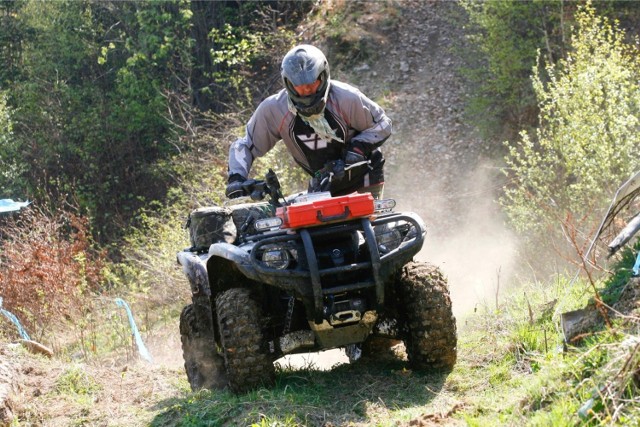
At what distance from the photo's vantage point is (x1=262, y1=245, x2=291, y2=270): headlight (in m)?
6.18

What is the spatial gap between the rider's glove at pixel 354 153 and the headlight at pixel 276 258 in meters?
1.11

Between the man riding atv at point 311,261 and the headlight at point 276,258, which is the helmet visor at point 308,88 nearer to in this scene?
the man riding atv at point 311,261

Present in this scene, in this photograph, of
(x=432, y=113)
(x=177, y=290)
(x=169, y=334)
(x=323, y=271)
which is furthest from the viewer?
(x=432, y=113)

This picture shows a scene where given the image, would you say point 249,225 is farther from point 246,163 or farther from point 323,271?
point 323,271

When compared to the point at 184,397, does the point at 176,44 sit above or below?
above

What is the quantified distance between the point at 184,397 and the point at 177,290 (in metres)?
7.75

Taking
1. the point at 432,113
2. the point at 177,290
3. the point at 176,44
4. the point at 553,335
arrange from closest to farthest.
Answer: the point at 553,335 → the point at 177,290 → the point at 432,113 → the point at 176,44

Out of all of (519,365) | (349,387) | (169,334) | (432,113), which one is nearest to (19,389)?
(349,387)

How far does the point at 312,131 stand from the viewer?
7.42m

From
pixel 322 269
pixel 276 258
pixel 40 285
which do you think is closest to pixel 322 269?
pixel 322 269

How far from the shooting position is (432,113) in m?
21.5

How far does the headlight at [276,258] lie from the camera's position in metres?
6.18

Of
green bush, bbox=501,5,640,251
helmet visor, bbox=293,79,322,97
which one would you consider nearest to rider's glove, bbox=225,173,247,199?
helmet visor, bbox=293,79,322,97

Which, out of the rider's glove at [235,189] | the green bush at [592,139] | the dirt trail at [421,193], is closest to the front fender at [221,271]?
the rider's glove at [235,189]
